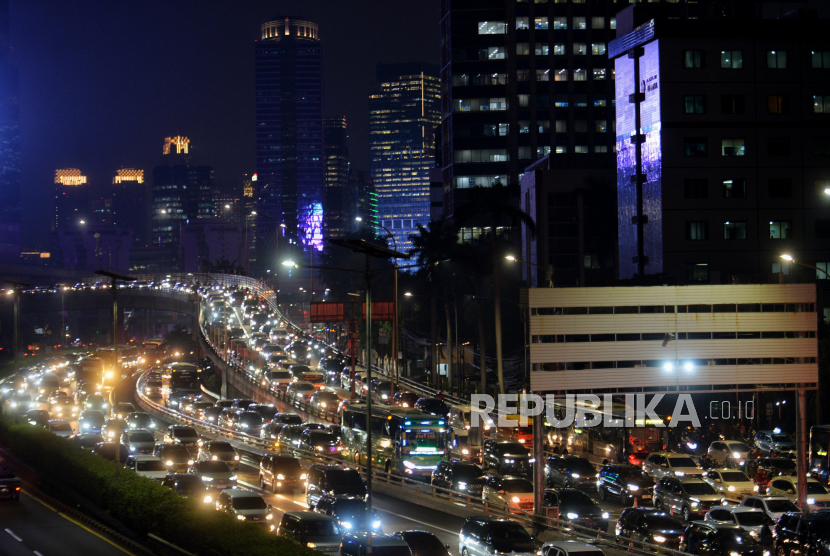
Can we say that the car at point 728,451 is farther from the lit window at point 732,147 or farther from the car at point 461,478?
the lit window at point 732,147

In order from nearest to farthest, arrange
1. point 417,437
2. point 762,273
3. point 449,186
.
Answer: point 417,437 → point 762,273 → point 449,186

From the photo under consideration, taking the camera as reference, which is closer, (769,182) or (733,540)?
(733,540)

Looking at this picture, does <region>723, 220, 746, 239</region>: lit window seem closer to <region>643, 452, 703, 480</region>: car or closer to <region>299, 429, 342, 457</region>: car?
<region>643, 452, 703, 480</region>: car

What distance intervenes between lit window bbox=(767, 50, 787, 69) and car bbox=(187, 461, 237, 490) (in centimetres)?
5505

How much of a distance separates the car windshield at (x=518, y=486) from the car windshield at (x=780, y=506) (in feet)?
26.6

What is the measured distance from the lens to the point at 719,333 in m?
A: 32.4

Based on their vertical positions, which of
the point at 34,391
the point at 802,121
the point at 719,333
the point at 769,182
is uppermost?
the point at 802,121

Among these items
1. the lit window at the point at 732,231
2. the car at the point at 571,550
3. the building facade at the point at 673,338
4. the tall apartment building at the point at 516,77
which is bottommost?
the car at the point at 571,550

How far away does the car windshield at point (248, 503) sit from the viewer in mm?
28081

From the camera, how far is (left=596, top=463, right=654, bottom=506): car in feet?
118

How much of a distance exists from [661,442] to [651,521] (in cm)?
2141

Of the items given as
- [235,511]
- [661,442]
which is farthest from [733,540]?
[661,442]

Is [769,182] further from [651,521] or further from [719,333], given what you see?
[651,521]

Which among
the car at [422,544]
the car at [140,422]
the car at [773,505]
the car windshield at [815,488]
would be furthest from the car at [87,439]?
the car windshield at [815,488]
